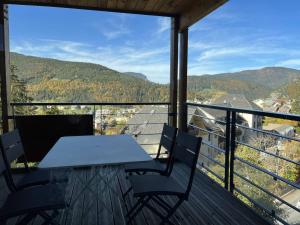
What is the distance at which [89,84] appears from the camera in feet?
15.3

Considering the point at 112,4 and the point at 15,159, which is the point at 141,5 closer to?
the point at 112,4

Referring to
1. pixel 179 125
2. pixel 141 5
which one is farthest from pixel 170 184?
pixel 141 5

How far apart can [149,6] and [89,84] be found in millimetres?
1696

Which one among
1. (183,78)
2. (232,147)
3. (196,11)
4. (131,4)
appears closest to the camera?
(232,147)

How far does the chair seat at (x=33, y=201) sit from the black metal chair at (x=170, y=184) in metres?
0.58

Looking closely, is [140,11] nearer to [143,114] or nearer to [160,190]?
[143,114]

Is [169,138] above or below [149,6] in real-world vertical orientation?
below

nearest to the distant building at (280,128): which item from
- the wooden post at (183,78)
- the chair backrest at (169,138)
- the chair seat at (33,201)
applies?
the chair backrest at (169,138)

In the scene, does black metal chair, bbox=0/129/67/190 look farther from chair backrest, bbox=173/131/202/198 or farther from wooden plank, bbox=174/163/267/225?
wooden plank, bbox=174/163/267/225

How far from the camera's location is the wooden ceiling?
12.6 feet

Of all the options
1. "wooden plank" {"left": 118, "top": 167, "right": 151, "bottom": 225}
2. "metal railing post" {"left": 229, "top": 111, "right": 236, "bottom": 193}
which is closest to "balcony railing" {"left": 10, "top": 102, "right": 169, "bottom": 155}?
"wooden plank" {"left": 118, "top": 167, "right": 151, "bottom": 225}

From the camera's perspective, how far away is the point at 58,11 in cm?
439

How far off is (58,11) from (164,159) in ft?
10.3

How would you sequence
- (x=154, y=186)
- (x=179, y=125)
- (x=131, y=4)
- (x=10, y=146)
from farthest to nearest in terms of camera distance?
(x=179, y=125), (x=131, y=4), (x=10, y=146), (x=154, y=186)
